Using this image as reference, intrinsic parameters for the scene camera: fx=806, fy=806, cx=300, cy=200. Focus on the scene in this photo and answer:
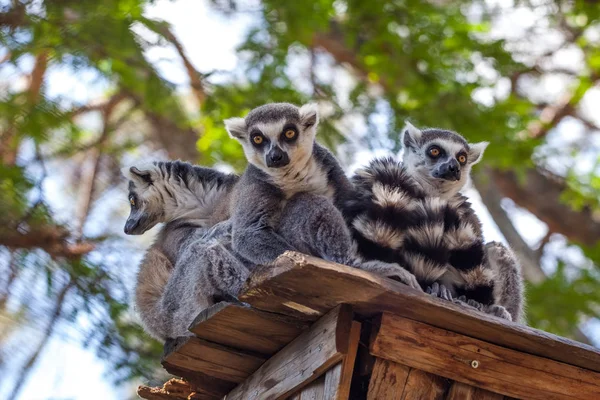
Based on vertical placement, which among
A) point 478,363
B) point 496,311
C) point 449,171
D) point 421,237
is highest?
point 449,171

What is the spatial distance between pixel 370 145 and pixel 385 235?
193 inches

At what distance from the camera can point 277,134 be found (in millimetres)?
4344

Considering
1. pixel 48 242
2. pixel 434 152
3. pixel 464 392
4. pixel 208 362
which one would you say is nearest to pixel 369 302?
pixel 464 392

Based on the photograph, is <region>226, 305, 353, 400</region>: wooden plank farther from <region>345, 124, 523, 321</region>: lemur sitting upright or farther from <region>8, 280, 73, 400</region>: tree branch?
<region>8, 280, 73, 400</region>: tree branch

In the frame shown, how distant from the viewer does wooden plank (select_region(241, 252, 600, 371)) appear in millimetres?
3010

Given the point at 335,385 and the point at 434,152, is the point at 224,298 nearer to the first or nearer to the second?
the point at 335,385

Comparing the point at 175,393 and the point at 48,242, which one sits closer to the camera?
the point at 175,393

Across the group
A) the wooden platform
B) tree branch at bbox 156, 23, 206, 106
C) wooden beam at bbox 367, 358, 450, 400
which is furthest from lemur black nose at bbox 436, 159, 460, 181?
tree branch at bbox 156, 23, 206, 106

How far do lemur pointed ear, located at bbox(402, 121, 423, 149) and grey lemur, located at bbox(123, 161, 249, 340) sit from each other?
1.13 metres

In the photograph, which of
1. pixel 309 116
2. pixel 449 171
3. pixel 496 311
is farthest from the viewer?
pixel 449 171

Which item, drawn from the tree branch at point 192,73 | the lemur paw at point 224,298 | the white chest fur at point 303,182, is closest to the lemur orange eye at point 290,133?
the white chest fur at point 303,182

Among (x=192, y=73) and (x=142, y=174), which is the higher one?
(x=192, y=73)

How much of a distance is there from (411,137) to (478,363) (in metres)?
2.03

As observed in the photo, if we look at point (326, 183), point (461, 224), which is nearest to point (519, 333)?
point (461, 224)
